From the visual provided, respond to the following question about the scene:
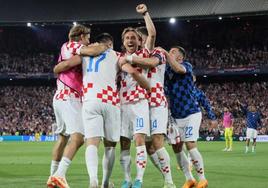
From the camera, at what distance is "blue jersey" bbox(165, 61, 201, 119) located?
992 centimetres

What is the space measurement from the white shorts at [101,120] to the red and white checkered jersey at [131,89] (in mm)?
600

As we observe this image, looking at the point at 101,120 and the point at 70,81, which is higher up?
the point at 70,81

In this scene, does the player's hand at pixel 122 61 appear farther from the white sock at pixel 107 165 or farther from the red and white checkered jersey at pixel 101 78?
the white sock at pixel 107 165

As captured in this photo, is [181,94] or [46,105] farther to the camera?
[46,105]

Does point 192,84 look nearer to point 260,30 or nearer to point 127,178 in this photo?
point 127,178

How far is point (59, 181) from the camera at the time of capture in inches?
317

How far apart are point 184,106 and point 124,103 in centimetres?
135

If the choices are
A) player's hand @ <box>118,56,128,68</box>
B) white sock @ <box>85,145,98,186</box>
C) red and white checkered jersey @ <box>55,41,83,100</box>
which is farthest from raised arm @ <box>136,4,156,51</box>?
white sock @ <box>85,145,98,186</box>

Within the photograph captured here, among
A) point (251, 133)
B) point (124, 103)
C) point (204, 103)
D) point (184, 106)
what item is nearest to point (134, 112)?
point (124, 103)

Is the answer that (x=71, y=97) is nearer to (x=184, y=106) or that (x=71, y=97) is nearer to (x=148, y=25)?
(x=148, y=25)

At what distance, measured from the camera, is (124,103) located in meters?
9.04

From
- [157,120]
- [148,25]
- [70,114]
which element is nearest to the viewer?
[70,114]

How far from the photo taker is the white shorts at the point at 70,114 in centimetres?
870

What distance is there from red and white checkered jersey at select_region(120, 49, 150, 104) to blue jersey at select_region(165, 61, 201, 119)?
3.15 feet
